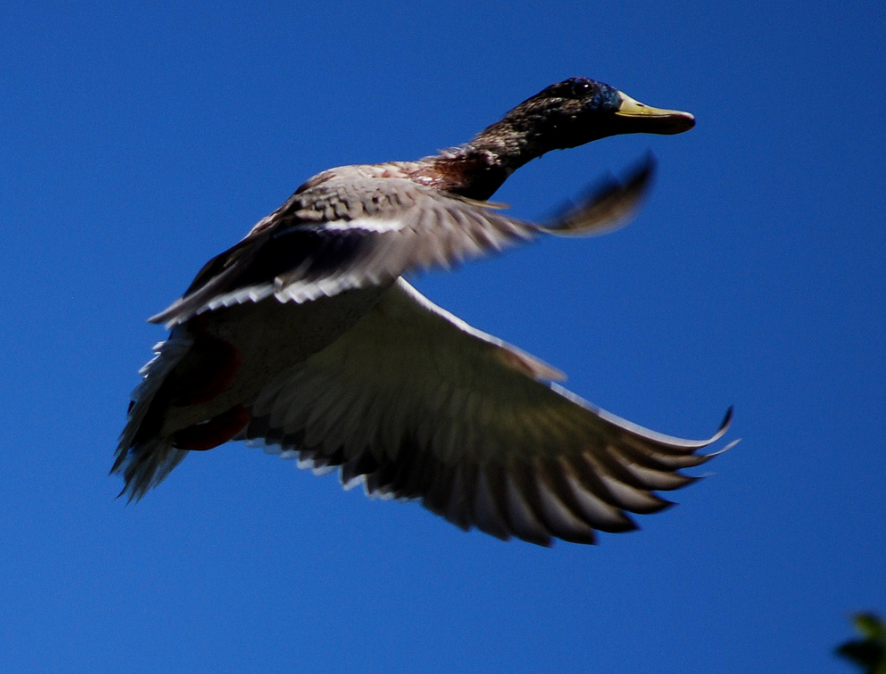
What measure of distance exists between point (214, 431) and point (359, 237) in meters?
1.84

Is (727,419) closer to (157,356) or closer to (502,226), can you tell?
(502,226)

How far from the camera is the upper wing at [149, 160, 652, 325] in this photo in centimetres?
341

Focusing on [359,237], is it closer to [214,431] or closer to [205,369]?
[205,369]

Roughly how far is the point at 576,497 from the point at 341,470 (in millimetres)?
1222

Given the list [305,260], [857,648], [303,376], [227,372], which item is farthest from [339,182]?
[857,648]

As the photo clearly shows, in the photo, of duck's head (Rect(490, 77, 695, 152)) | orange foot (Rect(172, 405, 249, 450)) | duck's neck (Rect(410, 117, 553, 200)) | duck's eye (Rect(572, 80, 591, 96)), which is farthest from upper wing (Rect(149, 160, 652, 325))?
duck's eye (Rect(572, 80, 591, 96))

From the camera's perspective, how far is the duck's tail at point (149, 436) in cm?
458

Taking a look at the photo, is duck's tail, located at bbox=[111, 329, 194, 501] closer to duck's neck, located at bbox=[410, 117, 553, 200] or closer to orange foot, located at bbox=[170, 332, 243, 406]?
orange foot, located at bbox=[170, 332, 243, 406]

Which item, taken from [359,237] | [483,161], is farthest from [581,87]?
[359,237]

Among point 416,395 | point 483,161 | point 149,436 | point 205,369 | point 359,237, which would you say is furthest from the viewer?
point 416,395

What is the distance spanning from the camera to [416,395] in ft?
18.6

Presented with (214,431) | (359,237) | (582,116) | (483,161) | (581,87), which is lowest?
(214,431)

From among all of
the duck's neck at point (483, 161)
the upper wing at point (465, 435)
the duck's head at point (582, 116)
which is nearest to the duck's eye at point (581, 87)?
the duck's head at point (582, 116)

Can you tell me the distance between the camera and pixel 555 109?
549cm
